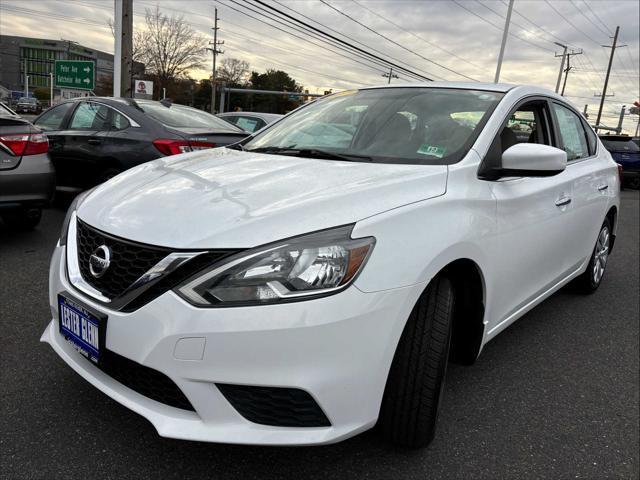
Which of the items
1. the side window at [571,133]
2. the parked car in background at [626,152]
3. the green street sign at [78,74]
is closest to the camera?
the side window at [571,133]

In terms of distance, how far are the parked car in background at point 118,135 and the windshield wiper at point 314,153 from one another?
98.7 inches

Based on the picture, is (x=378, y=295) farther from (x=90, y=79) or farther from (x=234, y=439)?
(x=90, y=79)

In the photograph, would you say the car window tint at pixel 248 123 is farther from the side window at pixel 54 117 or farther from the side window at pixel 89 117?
the side window at pixel 89 117

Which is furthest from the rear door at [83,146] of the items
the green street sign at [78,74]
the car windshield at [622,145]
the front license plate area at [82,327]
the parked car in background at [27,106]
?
the parked car in background at [27,106]

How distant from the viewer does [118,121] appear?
17.8ft

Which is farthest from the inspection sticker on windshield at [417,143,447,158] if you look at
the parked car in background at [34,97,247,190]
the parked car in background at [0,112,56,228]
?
the parked car in background at [0,112,56,228]

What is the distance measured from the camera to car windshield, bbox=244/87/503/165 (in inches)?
95.7

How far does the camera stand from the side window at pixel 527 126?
266cm

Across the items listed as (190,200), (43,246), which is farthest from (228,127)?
(190,200)

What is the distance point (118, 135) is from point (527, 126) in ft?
13.3

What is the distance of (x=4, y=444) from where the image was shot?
1939mm

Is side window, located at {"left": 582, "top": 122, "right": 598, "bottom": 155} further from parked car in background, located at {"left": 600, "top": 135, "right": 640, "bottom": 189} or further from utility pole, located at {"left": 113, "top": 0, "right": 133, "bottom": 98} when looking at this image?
parked car in background, located at {"left": 600, "top": 135, "right": 640, "bottom": 189}

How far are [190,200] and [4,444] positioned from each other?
3.80ft

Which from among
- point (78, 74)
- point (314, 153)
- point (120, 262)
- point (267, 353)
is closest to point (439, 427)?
point (267, 353)
